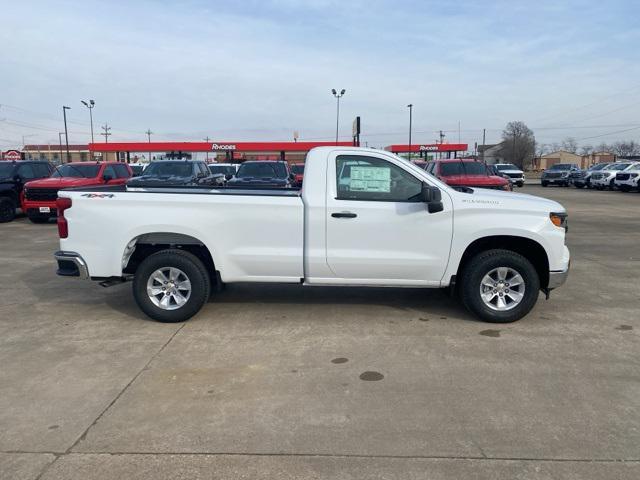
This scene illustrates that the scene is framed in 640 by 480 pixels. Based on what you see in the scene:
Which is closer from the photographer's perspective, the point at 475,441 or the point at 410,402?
the point at 475,441

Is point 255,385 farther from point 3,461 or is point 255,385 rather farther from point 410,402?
point 3,461

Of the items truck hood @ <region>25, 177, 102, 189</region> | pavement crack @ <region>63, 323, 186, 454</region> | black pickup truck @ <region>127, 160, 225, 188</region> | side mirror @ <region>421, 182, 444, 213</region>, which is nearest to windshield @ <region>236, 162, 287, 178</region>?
black pickup truck @ <region>127, 160, 225, 188</region>

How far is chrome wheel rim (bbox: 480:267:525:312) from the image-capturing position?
5.67 m

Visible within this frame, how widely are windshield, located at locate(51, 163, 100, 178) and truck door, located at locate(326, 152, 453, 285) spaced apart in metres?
12.6

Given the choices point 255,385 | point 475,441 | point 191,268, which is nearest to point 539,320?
point 475,441

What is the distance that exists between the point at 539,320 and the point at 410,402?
2.69 m

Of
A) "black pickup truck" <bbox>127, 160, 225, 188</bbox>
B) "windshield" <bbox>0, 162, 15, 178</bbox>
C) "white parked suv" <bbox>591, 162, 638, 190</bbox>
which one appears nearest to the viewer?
"black pickup truck" <bbox>127, 160, 225, 188</bbox>

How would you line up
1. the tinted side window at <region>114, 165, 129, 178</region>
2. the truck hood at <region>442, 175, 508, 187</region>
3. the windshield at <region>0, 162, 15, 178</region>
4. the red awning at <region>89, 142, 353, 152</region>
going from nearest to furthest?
1. the truck hood at <region>442, 175, 508, 187</region>
2. the windshield at <region>0, 162, 15, 178</region>
3. the tinted side window at <region>114, 165, 129, 178</region>
4. the red awning at <region>89, 142, 353, 152</region>

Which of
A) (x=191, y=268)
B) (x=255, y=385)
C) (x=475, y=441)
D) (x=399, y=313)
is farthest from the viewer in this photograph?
(x=399, y=313)

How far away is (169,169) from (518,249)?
37.6ft

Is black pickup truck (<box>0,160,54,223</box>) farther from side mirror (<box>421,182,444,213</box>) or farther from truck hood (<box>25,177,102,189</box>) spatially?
side mirror (<box>421,182,444,213</box>)

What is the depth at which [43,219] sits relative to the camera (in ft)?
52.9

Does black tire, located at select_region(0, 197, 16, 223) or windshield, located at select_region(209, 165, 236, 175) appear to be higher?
windshield, located at select_region(209, 165, 236, 175)

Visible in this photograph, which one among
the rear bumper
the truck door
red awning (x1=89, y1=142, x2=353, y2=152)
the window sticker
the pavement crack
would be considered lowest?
the pavement crack
